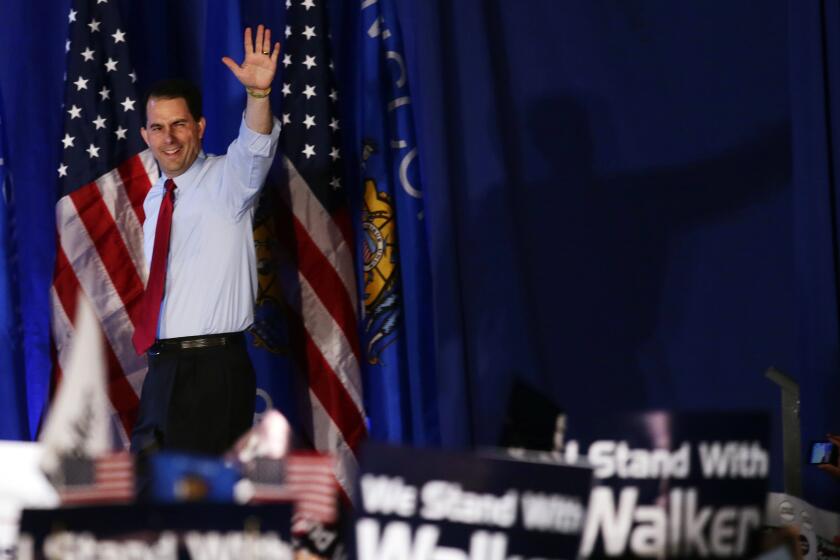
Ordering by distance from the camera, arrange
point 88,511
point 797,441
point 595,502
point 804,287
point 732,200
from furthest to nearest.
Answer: point 732,200 < point 804,287 < point 797,441 < point 595,502 < point 88,511

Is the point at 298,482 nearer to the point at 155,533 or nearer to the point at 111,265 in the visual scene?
the point at 155,533

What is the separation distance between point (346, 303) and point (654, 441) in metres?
2.49

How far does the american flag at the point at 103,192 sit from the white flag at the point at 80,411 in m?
2.61

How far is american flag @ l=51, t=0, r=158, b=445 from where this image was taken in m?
4.12

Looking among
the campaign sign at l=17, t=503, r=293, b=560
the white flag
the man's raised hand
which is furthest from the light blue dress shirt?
the campaign sign at l=17, t=503, r=293, b=560

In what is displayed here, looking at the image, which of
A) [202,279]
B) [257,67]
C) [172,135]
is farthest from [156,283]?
[257,67]

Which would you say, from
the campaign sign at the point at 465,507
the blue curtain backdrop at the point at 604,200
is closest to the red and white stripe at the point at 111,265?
the blue curtain backdrop at the point at 604,200

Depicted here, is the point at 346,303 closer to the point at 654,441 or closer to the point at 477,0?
the point at 477,0

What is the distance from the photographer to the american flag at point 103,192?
412 centimetres

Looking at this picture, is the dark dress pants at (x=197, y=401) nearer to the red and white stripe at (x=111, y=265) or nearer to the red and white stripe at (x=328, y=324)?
the red and white stripe at (x=328, y=324)

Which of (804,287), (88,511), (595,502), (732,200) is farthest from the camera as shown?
(732,200)

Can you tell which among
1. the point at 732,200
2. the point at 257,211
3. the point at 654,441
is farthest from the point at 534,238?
the point at 654,441

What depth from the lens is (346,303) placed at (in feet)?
13.5

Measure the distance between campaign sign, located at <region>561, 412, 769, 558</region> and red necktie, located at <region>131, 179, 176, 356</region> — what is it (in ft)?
6.67
